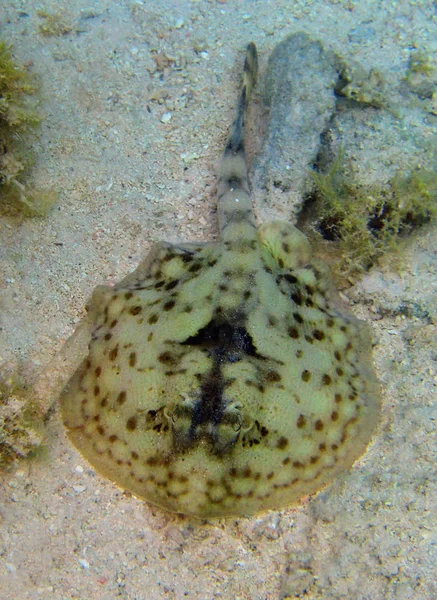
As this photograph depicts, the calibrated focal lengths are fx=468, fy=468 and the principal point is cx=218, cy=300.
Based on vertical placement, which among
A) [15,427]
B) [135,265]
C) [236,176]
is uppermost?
[236,176]

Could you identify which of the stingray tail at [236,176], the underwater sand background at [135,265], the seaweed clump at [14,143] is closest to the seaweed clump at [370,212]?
the underwater sand background at [135,265]

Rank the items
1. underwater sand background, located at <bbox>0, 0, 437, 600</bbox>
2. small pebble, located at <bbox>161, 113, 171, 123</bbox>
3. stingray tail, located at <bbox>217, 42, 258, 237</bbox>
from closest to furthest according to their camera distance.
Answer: underwater sand background, located at <bbox>0, 0, 437, 600</bbox> < stingray tail, located at <bbox>217, 42, 258, 237</bbox> < small pebble, located at <bbox>161, 113, 171, 123</bbox>

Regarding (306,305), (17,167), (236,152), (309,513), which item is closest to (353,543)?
(309,513)

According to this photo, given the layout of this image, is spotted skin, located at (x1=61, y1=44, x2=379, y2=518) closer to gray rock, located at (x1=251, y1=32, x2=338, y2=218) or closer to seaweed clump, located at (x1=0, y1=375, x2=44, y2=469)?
seaweed clump, located at (x1=0, y1=375, x2=44, y2=469)

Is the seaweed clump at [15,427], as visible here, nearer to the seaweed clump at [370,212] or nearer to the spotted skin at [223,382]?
the spotted skin at [223,382]

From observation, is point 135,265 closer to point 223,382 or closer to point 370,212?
point 223,382

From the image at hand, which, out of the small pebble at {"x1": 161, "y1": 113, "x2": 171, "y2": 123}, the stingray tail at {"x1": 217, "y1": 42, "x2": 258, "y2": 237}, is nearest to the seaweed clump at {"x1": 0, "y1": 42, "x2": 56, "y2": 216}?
the small pebble at {"x1": 161, "y1": 113, "x2": 171, "y2": 123}

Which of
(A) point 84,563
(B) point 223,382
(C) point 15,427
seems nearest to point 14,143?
(C) point 15,427
